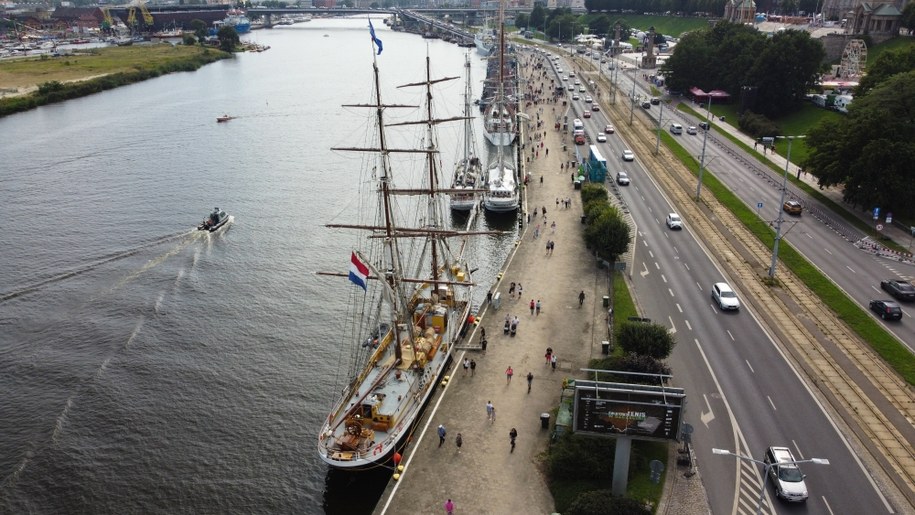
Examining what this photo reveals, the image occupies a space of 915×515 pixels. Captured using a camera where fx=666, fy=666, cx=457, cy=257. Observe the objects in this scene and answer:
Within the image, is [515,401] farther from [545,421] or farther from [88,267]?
[88,267]

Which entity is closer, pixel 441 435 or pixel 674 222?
pixel 441 435

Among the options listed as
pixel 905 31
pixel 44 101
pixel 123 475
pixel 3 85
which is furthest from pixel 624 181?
pixel 3 85

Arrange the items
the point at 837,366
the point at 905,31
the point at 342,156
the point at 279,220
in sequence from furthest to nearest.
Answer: the point at 905,31, the point at 342,156, the point at 279,220, the point at 837,366

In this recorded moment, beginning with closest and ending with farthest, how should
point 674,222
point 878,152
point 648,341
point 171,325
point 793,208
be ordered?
point 648,341 < point 171,325 < point 878,152 < point 674,222 < point 793,208

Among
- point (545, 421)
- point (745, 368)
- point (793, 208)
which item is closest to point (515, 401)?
point (545, 421)

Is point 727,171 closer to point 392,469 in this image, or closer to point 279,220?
point 279,220

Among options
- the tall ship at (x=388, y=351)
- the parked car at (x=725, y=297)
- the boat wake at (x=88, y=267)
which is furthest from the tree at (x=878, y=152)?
the boat wake at (x=88, y=267)
